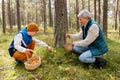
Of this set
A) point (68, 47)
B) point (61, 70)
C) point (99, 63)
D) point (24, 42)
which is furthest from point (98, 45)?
point (24, 42)

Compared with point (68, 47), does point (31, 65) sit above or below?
below

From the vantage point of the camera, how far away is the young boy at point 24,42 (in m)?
6.36

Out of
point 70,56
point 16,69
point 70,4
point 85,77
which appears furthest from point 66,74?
point 70,4

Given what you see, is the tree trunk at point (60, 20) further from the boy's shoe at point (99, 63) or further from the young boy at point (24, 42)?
the boy's shoe at point (99, 63)

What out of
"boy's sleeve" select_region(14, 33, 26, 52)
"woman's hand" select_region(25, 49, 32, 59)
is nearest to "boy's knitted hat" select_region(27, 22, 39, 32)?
"boy's sleeve" select_region(14, 33, 26, 52)

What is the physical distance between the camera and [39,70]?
20.6 feet

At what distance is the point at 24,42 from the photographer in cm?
666

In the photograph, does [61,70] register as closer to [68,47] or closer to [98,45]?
[68,47]

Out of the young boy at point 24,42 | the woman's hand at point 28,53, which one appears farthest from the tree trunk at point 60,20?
the woman's hand at point 28,53

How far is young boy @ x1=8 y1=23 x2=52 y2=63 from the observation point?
250 inches

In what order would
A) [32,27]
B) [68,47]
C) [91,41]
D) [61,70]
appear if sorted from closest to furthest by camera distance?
1. [61,70]
2. [91,41]
3. [32,27]
4. [68,47]

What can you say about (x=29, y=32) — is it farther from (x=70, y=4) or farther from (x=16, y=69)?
(x=70, y=4)

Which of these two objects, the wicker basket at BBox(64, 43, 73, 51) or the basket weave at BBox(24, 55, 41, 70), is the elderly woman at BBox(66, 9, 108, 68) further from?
the basket weave at BBox(24, 55, 41, 70)

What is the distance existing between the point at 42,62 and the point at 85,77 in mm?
1439
